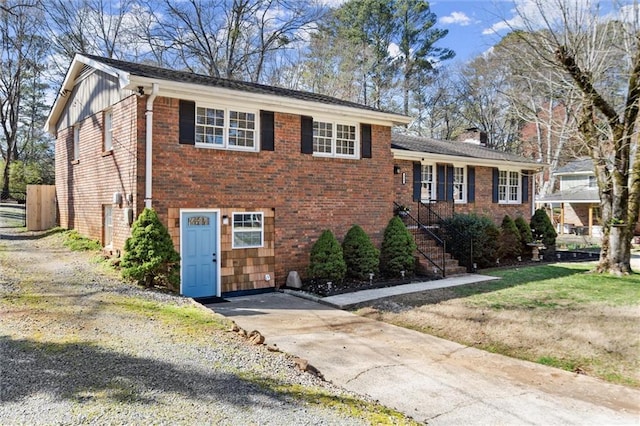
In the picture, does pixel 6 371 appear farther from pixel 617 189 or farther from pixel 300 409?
pixel 617 189

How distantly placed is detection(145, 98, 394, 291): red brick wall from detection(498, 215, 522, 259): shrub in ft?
17.4

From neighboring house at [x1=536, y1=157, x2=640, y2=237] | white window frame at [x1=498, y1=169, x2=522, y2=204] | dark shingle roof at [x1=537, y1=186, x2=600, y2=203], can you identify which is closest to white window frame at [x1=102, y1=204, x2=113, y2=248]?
white window frame at [x1=498, y1=169, x2=522, y2=204]

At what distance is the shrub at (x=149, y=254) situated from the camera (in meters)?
9.20

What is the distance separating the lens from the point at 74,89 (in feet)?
48.6

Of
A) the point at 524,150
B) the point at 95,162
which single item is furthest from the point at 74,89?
the point at 524,150

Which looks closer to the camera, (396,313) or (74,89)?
(396,313)

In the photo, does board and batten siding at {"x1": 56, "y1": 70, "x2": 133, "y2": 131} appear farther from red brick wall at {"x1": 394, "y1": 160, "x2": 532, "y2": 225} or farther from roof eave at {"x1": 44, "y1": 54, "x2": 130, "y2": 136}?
red brick wall at {"x1": 394, "y1": 160, "x2": 532, "y2": 225}

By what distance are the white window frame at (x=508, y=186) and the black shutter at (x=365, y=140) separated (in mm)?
9397

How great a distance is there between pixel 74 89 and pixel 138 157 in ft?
23.8

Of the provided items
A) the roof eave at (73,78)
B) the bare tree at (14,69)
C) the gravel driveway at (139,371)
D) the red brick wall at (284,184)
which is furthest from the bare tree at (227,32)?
the gravel driveway at (139,371)

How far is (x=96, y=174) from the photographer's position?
499 inches

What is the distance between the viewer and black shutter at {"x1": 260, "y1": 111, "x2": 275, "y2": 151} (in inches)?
448

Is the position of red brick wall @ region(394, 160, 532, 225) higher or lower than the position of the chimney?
lower

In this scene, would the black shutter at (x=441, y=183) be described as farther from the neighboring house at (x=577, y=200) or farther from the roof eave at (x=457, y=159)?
the neighboring house at (x=577, y=200)
